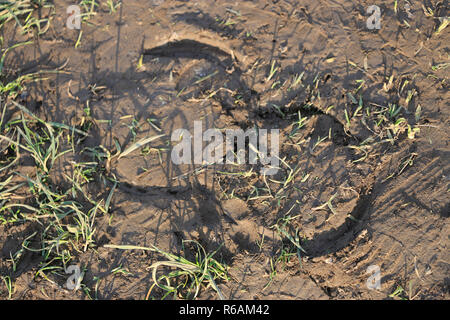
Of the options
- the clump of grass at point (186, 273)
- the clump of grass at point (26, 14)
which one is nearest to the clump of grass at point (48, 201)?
the clump of grass at point (186, 273)

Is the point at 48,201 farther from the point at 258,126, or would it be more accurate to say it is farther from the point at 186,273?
the point at 258,126

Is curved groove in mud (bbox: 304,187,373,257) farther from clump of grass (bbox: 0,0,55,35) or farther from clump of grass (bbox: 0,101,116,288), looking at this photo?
clump of grass (bbox: 0,0,55,35)

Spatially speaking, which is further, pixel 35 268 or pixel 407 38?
pixel 407 38

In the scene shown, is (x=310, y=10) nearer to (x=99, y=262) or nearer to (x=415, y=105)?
(x=415, y=105)

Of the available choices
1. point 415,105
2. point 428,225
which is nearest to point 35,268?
point 428,225

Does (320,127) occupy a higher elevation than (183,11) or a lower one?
lower

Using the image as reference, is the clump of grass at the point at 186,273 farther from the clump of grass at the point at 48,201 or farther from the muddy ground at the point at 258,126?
the clump of grass at the point at 48,201

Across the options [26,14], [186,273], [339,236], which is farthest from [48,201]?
[339,236]
